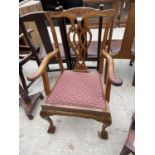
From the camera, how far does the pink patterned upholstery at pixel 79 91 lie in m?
1.10

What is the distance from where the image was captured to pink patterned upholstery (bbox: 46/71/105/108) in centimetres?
110

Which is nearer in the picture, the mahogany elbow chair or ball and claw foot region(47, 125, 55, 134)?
the mahogany elbow chair

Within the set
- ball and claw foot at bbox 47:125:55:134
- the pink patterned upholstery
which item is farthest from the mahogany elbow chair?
ball and claw foot at bbox 47:125:55:134

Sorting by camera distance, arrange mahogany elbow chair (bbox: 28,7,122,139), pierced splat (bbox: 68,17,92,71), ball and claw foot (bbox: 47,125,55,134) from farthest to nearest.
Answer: ball and claw foot (bbox: 47,125,55,134) < pierced splat (bbox: 68,17,92,71) < mahogany elbow chair (bbox: 28,7,122,139)

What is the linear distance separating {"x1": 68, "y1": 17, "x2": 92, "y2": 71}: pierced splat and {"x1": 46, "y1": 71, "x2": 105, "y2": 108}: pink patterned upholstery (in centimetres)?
14

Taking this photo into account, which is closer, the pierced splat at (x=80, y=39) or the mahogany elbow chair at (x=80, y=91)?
the mahogany elbow chair at (x=80, y=91)

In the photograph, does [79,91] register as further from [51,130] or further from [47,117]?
[51,130]

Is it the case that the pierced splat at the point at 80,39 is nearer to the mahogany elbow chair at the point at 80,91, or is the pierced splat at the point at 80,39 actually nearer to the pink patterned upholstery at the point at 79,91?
the mahogany elbow chair at the point at 80,91

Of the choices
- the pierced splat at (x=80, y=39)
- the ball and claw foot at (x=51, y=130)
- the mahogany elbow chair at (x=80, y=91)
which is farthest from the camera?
the ball and claw foot at (x=51, y=130)

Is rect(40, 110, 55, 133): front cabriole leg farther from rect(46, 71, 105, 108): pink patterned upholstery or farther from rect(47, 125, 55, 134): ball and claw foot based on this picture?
rect(46, 71, 105, 108): pink patterned upholstery

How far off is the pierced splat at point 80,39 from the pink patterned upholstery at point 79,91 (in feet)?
0.44

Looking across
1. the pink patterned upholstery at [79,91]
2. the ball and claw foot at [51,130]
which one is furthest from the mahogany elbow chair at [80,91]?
the ball and claw foot at [51,130]
